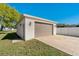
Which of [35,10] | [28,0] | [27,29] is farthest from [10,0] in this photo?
[35,10]

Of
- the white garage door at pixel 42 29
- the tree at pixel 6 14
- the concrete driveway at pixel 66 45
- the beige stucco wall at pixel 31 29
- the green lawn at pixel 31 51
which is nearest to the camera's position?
the green lawn at pixel 31 51

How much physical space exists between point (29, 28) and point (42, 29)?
290 cm

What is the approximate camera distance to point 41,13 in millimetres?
14094

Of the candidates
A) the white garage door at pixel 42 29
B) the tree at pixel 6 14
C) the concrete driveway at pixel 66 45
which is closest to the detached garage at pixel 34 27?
the white garage door at pixel 42 29

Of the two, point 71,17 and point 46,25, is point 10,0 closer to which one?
point 46,25

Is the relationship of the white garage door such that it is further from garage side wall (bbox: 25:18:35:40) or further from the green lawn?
the green lawn

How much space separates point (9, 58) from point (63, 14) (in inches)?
442

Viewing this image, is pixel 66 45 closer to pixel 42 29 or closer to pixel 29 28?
pixel 29 28

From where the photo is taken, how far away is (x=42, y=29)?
13969 mm

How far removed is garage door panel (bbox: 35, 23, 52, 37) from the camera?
12.8 meters

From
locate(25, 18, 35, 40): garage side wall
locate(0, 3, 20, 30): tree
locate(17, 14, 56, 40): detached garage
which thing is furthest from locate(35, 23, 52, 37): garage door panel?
locate(0, 3, 20, 30): tree

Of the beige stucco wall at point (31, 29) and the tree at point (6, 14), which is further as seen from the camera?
the tree at point (6, 14)

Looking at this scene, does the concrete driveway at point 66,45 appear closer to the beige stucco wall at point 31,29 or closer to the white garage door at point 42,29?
the beige stucco wall at point 31,29

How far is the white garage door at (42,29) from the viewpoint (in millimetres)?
12836
